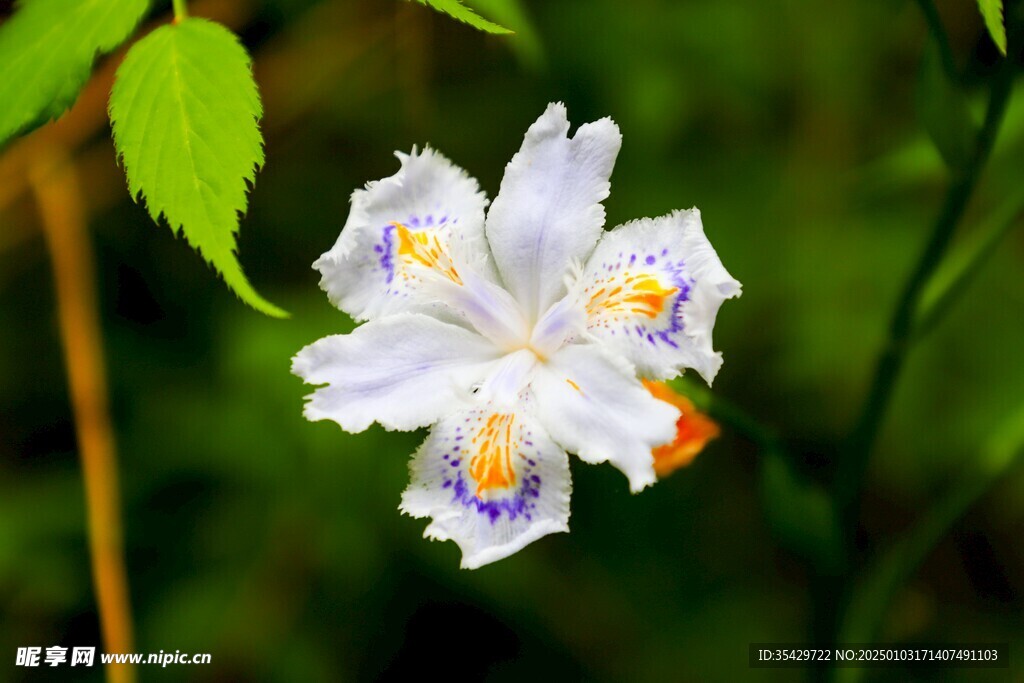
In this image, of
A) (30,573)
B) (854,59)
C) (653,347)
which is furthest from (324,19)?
(653,347)

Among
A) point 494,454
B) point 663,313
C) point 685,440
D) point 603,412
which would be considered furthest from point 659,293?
point 685,440

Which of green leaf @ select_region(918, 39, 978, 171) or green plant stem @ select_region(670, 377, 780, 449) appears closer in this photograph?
green leaf @ select_region(918, 39, 978, 171)

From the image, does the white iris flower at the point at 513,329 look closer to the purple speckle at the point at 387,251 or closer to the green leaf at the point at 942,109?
the purple speckle at the point at 387,251

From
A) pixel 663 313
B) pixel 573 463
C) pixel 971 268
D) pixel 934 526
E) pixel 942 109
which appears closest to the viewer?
pixel 663 313

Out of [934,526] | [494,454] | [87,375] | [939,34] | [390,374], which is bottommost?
[934,526]

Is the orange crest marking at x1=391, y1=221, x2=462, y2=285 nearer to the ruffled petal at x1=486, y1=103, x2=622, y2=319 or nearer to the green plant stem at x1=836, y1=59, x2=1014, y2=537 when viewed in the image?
the ruffled petal at x1=486, y1=103, x2=622, y2=319

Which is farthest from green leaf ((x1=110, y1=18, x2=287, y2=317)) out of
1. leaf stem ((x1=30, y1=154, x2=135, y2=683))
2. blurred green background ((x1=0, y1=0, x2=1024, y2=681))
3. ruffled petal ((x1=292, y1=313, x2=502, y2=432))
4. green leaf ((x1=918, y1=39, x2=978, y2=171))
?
leaf stem ((x1=30, y1=154, x2=135, y2=683))

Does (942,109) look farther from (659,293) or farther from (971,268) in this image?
(659,293)

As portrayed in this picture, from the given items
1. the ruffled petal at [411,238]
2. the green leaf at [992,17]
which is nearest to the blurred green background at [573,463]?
the ruffled petal at [411,238]
